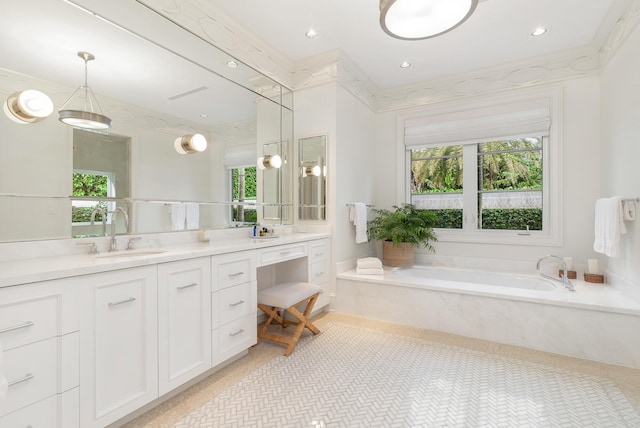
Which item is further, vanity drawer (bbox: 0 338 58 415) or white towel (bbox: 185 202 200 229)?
white towel (bbox: 185 202 200 229)

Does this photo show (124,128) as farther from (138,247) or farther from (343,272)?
(343,272)

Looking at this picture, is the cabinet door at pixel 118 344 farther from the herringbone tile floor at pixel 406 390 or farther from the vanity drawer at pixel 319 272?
the vanity drawer at pixel 319 272

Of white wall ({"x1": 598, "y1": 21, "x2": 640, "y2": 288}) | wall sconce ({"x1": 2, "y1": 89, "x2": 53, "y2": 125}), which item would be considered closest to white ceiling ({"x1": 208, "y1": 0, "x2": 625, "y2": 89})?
white wall ({"x1": 598, "y1": 21, "x2": 640, "y2": 288})

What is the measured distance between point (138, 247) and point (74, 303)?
2.52 ft

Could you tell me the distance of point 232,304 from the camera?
6.61 ft

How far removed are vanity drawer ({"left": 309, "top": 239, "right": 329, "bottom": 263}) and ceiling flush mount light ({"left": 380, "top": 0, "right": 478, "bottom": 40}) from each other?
1.93m

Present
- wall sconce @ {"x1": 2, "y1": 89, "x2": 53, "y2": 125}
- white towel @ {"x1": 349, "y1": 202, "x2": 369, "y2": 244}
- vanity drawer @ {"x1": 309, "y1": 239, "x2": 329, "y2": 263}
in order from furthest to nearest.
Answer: white towel @ {"x1": 349, "y1": 202, "x2": 369, "y2": 244}
vanity drawer @ {"x1": 309, "y1": 239, "x2": 329, "y2": 263}
wall sconce @ {"x1": 2, "y1": 89, "x2": 53, "y2": 125}

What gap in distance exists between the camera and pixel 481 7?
2.42 m

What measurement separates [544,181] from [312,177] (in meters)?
2.57

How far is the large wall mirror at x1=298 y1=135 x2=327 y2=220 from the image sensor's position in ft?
10.6

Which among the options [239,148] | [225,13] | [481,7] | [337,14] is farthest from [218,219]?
[481,7]

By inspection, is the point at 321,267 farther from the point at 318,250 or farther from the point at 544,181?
the point at 544,181

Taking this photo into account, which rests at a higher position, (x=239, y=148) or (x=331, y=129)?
(x=331, y=129)

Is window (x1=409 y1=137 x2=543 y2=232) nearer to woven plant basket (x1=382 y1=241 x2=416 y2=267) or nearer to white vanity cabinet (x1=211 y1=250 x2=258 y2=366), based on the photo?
woven plant basket (x1=382 y1=241 x2=416 y2=267)
